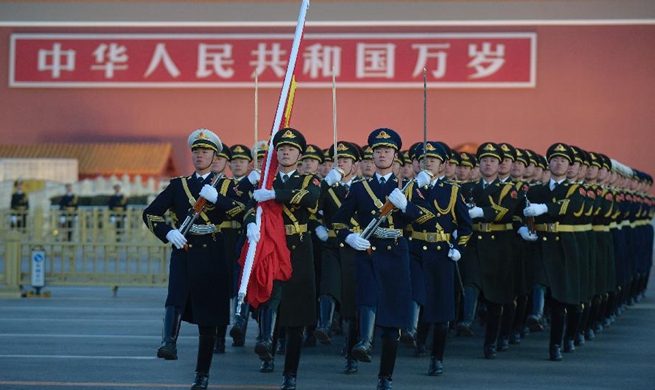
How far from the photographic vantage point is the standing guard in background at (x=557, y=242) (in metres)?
11.9

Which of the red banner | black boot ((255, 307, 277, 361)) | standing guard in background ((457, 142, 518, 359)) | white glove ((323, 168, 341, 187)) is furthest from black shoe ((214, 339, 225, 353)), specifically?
the red banner

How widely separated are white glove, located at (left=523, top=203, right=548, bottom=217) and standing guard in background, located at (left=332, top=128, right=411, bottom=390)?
98.3 inches

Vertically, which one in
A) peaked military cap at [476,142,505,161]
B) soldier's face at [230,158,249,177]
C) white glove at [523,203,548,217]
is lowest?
white glove at [523,203,548,217]

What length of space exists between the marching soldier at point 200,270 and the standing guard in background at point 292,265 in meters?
0.25

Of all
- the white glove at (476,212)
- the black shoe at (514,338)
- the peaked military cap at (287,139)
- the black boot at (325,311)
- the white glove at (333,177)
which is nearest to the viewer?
the peaked military cap at (287,139)

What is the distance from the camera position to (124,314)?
52.0ft

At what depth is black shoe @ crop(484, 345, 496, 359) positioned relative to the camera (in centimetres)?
1185

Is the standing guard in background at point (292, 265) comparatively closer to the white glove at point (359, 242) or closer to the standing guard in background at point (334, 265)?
the white glove at point (359, 242)

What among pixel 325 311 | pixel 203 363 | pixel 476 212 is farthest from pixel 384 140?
pixel 476 212

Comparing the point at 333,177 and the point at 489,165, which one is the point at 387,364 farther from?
the point at 489,165

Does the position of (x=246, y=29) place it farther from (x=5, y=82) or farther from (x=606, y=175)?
(x=606, y=175)

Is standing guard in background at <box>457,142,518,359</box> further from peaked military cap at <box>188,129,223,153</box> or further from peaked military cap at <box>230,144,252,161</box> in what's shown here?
peaked military cap at <box>188,129,223,153</box>

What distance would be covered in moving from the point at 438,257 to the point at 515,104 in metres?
27.8

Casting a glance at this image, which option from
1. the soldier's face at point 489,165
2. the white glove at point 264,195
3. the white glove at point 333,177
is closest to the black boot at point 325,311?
the white glove at point 333,177
